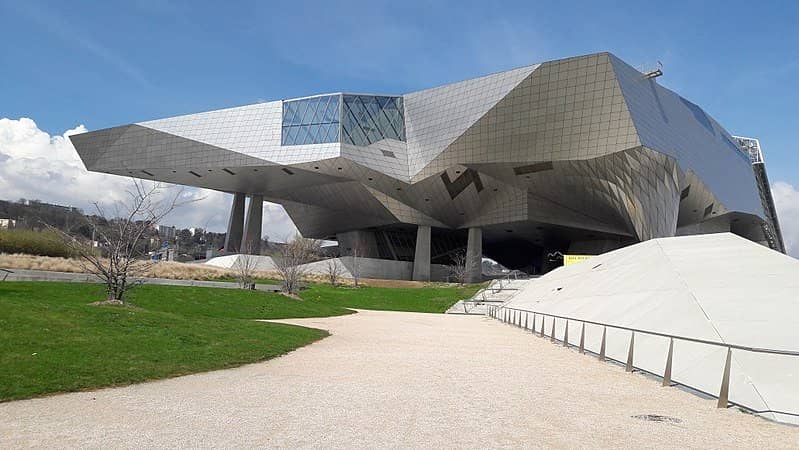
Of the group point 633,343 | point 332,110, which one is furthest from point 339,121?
point 633,343

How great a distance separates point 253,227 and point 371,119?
851 inches

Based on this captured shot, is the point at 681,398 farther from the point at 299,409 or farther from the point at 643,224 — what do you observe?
the point at 643,224

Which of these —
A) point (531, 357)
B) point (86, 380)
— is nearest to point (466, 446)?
point (86, 380)

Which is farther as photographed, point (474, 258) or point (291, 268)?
point (474, 258)

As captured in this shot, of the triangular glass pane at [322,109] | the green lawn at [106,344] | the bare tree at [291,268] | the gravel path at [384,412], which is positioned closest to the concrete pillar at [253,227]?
the bare tree at [291,268]

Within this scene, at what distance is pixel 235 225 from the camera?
6694 cm

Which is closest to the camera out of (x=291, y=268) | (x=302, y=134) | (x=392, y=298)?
(x=291, y=268)

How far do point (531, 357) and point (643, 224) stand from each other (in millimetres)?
39450

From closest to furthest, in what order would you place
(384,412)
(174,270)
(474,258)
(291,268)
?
1. (384,412)
2. (291,268)
3. (174,270)
4. (474,258)

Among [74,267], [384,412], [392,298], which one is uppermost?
[384,412]

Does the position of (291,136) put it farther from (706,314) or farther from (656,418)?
(656,418)

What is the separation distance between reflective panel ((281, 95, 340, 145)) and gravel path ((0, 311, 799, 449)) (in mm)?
42589

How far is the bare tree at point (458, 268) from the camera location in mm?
64500

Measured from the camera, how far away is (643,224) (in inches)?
1849
